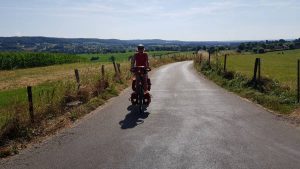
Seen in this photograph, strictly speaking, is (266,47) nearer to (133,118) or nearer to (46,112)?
(133,118)

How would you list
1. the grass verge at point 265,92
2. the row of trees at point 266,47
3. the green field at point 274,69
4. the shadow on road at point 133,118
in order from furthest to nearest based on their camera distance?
1. the row of trees at point 266,47
2. the green field at point 274,69
3. the grass verge at point 265,92
4. the shadow on road at point 133,118

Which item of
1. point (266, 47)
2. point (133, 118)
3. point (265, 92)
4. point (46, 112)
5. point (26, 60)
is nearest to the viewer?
point (46, 112)

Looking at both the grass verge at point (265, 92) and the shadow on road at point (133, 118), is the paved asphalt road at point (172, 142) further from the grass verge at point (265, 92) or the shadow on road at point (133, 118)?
the grass verge at point (265, 92)

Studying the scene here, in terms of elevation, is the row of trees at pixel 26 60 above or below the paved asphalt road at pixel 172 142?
below

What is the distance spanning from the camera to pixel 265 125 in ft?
36.8

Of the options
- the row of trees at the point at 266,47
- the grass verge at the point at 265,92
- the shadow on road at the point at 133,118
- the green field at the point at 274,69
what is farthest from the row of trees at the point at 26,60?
the shadow on road at the point at 133,118

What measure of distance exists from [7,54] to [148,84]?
6618 cm

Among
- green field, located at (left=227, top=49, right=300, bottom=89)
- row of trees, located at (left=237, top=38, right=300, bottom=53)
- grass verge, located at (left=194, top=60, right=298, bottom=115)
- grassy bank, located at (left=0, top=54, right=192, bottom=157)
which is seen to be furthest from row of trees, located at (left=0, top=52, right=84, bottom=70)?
grassy bank, located at (left=0, top=54, right=192, bottom=157)

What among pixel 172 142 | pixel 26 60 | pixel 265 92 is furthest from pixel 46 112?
pixel 26 60

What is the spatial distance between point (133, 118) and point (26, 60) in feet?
231

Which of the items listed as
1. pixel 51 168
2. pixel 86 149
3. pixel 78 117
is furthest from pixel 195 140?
pixel 78 117

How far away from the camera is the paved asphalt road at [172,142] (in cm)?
750

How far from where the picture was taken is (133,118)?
1227cm

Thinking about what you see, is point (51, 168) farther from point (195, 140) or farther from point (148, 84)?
point (148, 84)
